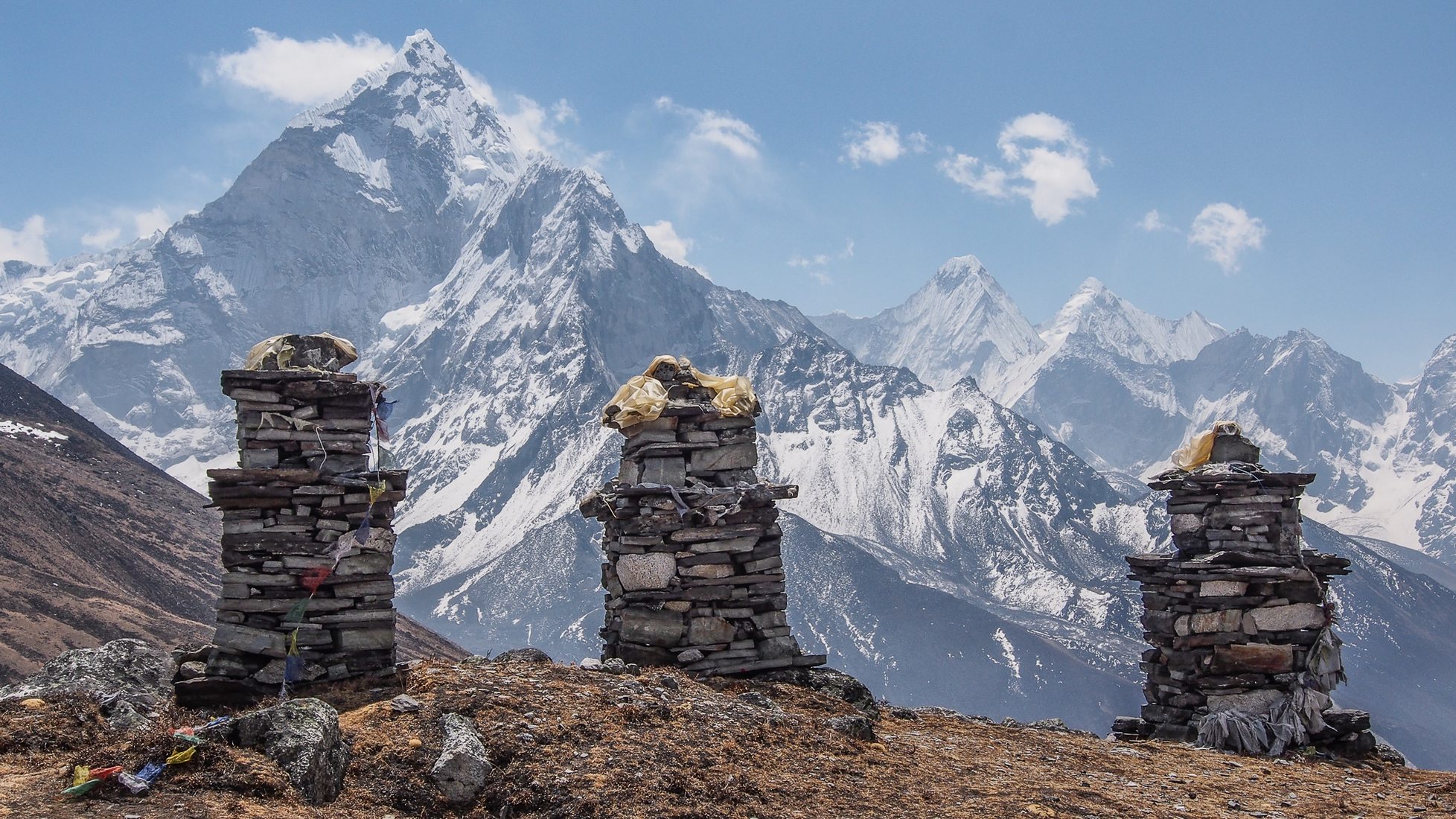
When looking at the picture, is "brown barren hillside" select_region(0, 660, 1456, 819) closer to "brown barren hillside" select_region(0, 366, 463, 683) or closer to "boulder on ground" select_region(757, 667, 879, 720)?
"boulder on ground" select_region(757, 667, 879, 720)

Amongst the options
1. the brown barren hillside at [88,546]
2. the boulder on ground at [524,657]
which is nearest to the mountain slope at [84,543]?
the brown barren hillside at [88,546]

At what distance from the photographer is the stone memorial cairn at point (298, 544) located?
1318cm

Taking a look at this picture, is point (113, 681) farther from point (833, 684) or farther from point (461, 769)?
point (833, 684)

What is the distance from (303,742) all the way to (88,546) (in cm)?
9850

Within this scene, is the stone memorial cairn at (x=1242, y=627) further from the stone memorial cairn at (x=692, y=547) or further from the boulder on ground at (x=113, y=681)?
the boulder on ground at (x=113, y=681)

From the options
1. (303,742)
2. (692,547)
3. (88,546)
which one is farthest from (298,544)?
(88,546)

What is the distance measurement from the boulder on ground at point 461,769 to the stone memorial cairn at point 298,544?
341 centimetres

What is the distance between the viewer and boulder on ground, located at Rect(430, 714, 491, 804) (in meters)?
10.1

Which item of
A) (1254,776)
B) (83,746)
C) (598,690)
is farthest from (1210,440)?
(83,746)

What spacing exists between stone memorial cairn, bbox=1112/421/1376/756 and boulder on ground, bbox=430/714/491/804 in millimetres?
11791

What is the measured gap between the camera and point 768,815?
1009 cm

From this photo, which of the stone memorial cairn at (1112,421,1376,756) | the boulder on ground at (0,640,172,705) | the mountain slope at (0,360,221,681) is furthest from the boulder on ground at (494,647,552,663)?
the mountain slope at (0,360,221,681)

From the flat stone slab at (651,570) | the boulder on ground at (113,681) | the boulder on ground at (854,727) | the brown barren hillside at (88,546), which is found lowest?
the boulder on ground at (854,727)

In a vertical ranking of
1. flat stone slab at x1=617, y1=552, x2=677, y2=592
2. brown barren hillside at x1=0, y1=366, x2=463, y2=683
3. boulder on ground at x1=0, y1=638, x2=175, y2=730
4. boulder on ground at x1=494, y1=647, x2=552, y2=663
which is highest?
brown barren hillside at x1=0, y1=366, x2=463, y2=683
